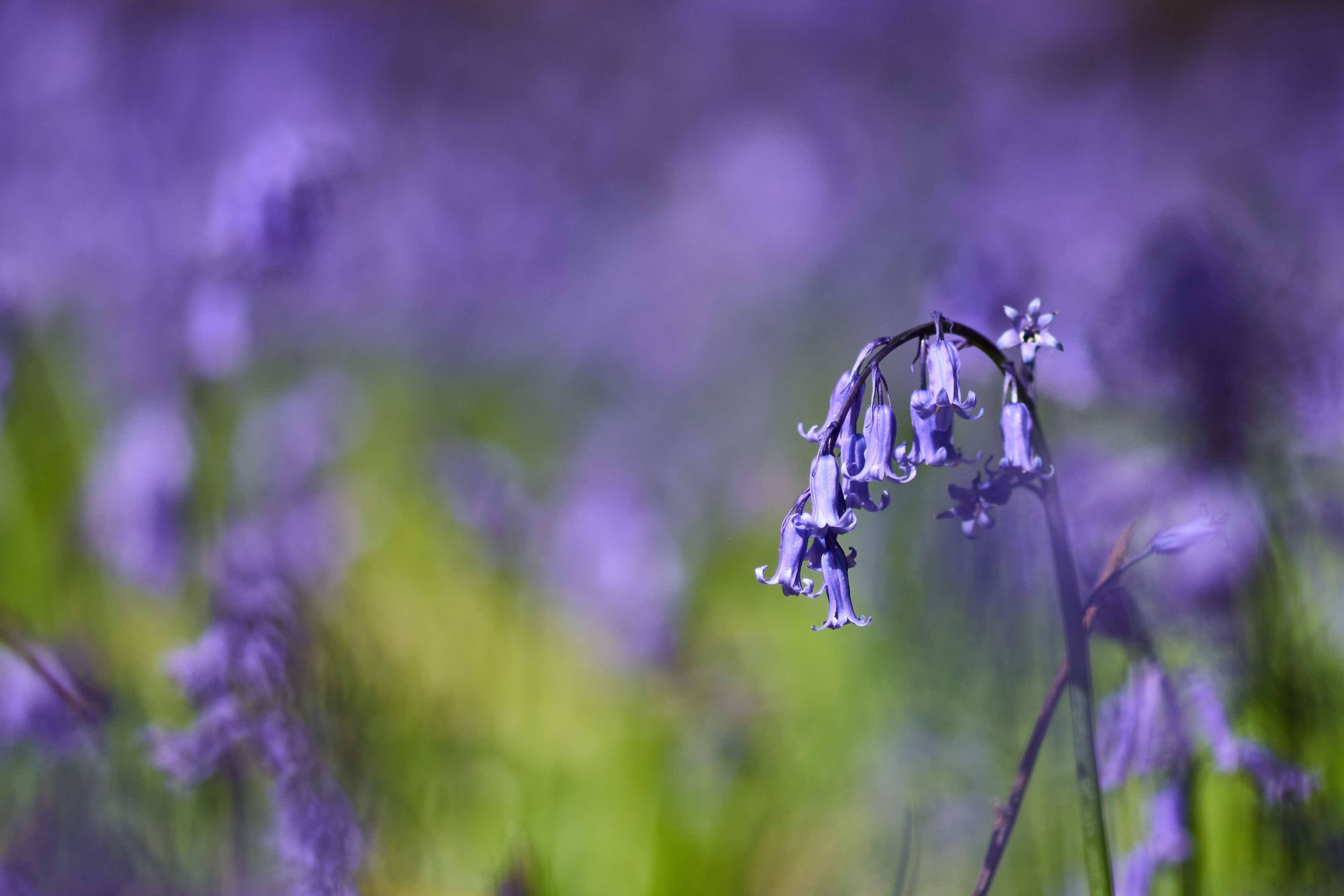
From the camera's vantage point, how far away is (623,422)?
141 centimetres

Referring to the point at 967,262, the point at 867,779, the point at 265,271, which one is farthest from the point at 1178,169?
the point at 265,271

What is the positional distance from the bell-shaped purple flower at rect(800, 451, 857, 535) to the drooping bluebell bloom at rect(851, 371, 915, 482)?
0.09ft

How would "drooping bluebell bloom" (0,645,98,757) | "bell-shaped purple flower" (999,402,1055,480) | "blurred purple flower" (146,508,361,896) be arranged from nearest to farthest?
"bell-shaped purple flower" (999,402,1055,480) → "blurred purple flower" (146,508,361,896) → "drooping bluebell bloom" (0,645,98,757)

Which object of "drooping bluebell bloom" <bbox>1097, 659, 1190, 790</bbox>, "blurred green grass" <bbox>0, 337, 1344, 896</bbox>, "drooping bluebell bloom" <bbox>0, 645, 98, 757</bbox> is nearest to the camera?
"drooping bluebell bloom" <bbox>1097, 659, 1190, 790</bbox>

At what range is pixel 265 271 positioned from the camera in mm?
1379

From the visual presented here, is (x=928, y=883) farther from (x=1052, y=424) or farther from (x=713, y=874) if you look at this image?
(x=1052, y=424)

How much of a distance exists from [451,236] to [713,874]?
105cm

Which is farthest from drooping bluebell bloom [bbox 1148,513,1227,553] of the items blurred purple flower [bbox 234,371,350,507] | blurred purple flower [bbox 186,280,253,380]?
blurred purple flower [bbox 186,280,253,380]

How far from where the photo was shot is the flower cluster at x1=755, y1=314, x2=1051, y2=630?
2.22 ft

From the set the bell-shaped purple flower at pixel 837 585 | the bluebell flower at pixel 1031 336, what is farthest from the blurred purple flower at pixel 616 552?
the bluebell flower at pixel 1031 336

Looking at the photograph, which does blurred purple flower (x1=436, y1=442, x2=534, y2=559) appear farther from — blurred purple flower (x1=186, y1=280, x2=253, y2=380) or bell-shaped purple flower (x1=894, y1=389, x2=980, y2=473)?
bell-shaped purple flower (x1=894, y1=389, x2=980, y2=473)

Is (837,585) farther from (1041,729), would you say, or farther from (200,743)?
(200,743)

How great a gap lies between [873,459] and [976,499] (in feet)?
0.32

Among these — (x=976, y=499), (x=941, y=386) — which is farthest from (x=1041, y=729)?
(x=941, y=386)
